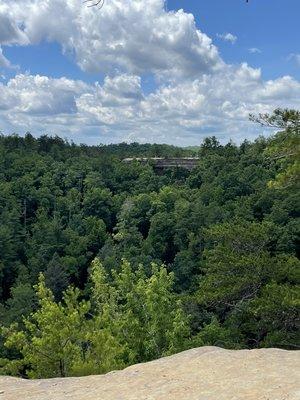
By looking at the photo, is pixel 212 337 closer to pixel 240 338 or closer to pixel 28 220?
pixel 240 338

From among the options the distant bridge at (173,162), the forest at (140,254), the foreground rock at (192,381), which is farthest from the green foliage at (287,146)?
the distant bridge at (173,162)

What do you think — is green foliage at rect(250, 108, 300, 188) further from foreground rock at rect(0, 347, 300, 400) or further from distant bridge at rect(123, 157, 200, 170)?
distant bridge at rect(123, 157, 200, 170)

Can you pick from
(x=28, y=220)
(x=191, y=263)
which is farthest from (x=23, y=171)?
(x=191, y=263)

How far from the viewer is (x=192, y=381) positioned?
8.63m

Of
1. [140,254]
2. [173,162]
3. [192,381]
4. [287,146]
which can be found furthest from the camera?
[173,162]

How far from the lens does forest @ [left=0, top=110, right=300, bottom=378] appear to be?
1933 centimetres

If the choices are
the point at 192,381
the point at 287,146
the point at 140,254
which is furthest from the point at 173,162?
the point at 192,381

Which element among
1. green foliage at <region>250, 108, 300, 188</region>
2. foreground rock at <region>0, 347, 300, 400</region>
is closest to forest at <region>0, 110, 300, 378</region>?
green foliage at <region>250, 108, 300, 188</region>

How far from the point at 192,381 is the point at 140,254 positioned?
61417 mm

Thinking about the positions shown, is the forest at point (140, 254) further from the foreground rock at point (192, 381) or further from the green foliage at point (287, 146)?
the foreground rock at point (192, 381)

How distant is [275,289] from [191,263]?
4328 cm

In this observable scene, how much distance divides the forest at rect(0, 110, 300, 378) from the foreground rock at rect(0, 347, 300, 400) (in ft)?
20.4

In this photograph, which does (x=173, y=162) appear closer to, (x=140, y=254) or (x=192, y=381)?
(x=140, y=254)

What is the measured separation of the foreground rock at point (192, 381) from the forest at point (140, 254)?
6220 mm
